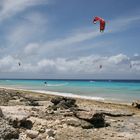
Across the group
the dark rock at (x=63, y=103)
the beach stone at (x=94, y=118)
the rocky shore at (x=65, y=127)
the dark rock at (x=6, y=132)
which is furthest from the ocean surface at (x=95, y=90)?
the dark rock at (x=6, y=132)

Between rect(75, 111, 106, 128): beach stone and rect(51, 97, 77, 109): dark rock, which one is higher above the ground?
rect(51, 97, 77, 109): dark rock

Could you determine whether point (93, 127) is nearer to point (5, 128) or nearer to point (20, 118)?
point (20, 118)

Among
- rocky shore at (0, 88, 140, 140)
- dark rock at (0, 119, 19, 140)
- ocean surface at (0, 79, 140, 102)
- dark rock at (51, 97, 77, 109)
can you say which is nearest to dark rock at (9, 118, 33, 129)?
rocky shore at (0, 88, 140, 140)

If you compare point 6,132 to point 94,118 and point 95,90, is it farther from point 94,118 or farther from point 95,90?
point 95,90

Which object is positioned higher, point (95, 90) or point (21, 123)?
point (21, 123)

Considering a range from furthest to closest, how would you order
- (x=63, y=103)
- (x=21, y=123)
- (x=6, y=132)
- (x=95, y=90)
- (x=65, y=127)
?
(x=95, y=90)
(x=63, y=103)
(x=65, y=127)
(x=21, y=123)
(x=6, y=132)

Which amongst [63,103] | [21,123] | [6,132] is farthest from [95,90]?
[6,132]

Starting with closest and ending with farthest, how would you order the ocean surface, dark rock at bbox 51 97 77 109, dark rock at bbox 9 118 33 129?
dark rock at bbox 9 118 33 129
dark rock at bbox 51 97 77 109
the ocean surface

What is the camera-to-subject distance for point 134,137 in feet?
39.1

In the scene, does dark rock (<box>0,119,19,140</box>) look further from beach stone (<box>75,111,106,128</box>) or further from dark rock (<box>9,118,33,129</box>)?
beach stone (<box>75,111,106,128</box>)

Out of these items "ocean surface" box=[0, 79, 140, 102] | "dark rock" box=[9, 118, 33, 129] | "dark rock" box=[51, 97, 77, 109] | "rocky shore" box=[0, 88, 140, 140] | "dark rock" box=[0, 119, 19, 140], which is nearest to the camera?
"dark rock" box=[0, 119, 19, 140]

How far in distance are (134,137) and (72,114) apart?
3.73 m

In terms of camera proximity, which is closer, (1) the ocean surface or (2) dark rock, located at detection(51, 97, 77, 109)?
(2) dark rock, located at detection(51, 97, 77, 109)

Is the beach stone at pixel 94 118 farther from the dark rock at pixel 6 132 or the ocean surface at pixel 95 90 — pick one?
the ocean surface at pixel 95 90
